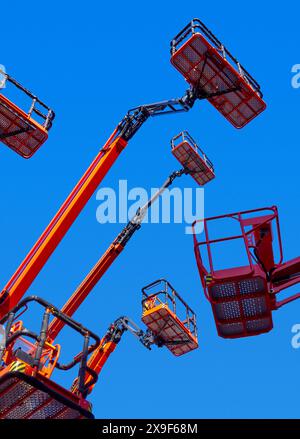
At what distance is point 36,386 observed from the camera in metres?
9.61

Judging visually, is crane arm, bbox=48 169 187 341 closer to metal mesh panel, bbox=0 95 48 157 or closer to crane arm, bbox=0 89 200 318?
crane arm, bbox=0 89 200 318

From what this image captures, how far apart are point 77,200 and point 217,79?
5.00 meters

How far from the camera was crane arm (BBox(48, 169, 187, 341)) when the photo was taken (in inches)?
784

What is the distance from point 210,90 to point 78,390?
10.4m

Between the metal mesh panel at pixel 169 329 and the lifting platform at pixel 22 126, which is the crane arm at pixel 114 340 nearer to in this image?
the metal mesh panel at pixel 169 329

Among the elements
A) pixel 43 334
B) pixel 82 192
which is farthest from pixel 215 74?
pixel 43 334

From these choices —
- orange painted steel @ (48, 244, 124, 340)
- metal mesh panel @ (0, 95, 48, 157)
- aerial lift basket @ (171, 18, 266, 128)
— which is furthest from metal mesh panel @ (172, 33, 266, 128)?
orange painted steel @ (48, 244, 124, 340)

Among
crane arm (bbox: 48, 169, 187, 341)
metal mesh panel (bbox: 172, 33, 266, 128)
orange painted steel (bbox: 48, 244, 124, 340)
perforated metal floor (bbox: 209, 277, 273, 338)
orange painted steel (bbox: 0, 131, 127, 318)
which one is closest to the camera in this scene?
perforated metal floor (bbox: 209, 277, 273, 338)

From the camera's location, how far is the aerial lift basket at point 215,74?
55.8ft

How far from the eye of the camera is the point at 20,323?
14.5 m

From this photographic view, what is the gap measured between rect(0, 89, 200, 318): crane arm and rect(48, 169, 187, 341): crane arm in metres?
2.58

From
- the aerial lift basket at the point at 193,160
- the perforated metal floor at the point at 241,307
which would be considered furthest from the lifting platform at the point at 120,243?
the perforated metal floor at the point at 241,307

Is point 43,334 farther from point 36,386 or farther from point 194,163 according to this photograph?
point 194,163
